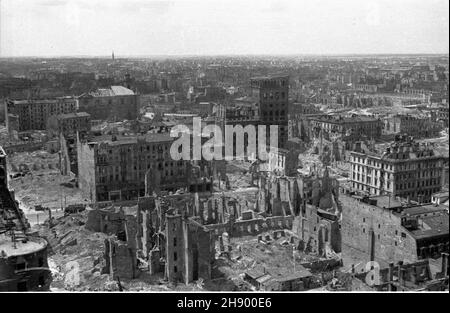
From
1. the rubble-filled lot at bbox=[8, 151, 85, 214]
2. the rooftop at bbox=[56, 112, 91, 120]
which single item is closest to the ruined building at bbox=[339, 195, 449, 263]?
the rubble-filled lot at bbox=[8, 151, 85, 214]

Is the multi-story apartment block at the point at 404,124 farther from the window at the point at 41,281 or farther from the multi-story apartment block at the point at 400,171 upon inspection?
the window at the point at 41,281

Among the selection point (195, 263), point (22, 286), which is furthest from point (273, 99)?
point (22, 286)

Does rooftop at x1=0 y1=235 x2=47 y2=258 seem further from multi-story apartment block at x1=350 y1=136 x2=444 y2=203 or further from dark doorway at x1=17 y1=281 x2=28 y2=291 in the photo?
multi-story apartment block at x1=350 y1=136 x2=444 y2=203

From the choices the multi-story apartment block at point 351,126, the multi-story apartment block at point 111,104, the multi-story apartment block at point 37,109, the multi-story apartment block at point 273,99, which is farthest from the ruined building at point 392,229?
the multi-story apartment block at point 37,109

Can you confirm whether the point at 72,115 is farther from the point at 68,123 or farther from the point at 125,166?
the point at 125,166

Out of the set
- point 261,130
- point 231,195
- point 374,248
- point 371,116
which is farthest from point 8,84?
point 374,248
